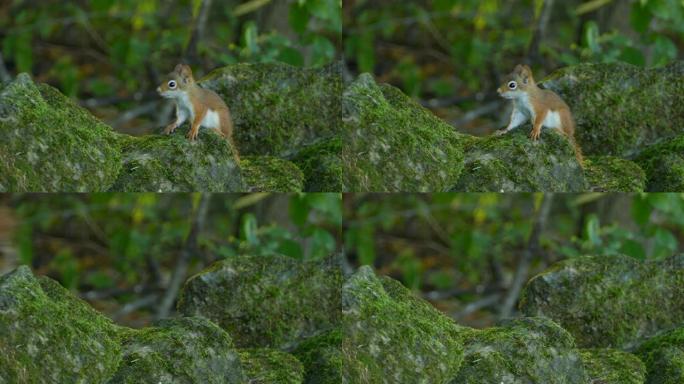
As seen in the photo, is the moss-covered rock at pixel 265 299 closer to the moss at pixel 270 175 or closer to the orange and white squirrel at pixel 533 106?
the moss at pixel 270 175

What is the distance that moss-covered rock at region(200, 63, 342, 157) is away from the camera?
471 centimetres

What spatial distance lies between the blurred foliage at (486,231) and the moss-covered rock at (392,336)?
0.83 ft

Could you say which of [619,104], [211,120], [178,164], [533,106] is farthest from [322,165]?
[619,104]

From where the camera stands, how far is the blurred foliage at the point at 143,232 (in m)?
4.84

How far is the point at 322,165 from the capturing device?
4.58 meters

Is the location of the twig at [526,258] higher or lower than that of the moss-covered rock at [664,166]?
lower

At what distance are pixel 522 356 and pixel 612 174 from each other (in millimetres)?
857

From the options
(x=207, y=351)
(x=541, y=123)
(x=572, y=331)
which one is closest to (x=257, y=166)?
(x=207, y=351)

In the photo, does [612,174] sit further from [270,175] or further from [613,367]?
[270,175]

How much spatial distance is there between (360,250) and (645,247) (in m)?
1.35

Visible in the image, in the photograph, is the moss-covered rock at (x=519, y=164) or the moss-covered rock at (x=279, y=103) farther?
the moss-covered rock at (x=279, y=103)

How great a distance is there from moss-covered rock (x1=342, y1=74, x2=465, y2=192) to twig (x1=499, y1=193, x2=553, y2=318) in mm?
705

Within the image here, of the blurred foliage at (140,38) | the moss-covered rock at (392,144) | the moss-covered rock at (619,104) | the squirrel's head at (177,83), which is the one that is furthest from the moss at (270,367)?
the moss-covered rock at (619,104)

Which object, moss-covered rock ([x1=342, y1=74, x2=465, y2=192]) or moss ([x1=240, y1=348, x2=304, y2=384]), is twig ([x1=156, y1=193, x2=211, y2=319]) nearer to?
moss ([x1=240, y1=348, x2=304, y2=384])
